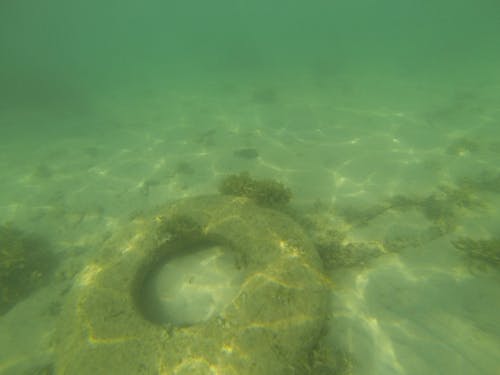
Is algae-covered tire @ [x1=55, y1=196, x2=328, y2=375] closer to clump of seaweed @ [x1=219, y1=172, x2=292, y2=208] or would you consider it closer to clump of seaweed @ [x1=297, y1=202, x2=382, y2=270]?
clump of seaweed @ [x1=219, y1=172, x2=292, y2=208]

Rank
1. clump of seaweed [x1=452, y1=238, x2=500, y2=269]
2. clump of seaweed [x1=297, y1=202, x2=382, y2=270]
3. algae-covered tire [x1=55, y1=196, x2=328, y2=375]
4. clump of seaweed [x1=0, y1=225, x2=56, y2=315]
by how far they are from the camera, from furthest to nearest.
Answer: clump of seaweed [x1=0, y1=225, x2=56, y2=315] → clump of seaweed [x1=297, y1=202, x2=382, y2=270] → clump of seaweed [x1=452, y1=238, x2=500, y2=269] → algae-covered tire [x1=55, y1=196, x2=328, y2=375]

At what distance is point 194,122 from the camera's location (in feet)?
51.7

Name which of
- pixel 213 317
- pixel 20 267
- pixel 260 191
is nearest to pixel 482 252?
pixel 260 191

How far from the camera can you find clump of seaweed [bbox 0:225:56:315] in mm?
6769

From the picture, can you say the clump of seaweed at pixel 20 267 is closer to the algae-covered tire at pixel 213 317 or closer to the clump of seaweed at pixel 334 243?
the algae-covered tire at pixel 213 317

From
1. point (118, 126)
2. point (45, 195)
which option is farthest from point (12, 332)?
point (118, 126)

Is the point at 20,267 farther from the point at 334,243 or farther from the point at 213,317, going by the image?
the point at 334,243

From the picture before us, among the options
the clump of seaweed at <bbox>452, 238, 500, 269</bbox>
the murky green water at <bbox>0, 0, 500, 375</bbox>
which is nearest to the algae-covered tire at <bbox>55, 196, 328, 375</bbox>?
the murky green water at <bbox>0, 0, 500, 375</bbox>

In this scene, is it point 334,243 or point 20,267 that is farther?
point 20,267

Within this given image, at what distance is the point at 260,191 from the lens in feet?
23.1

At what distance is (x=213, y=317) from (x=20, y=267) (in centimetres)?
568

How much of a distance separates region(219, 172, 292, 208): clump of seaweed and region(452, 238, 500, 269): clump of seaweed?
13.5 ft

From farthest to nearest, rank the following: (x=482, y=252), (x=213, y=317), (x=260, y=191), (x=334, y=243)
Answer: (x=260, y=191) < (x=334, y=243) < (x=482, y=252) < (x=213, y=317)

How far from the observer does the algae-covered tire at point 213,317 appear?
4.10 m
